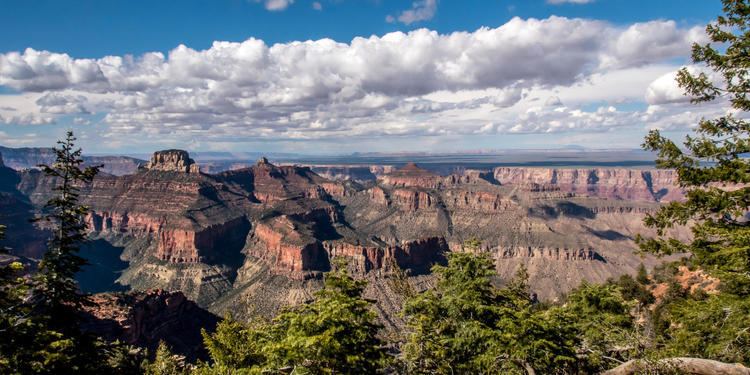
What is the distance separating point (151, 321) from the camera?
8144 cm

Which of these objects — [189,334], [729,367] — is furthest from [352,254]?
[729,367]

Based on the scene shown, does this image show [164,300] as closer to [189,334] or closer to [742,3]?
[189,334]

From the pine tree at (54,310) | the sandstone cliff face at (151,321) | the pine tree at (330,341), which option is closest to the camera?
the pine tree at (330,341)

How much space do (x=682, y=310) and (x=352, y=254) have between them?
151m

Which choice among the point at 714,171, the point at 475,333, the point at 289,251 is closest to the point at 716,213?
the point at 714,171

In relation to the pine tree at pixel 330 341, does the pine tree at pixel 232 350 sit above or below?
below

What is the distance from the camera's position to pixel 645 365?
52.4ft

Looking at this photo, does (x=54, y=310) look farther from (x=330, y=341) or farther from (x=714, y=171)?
(x=714, y=171)

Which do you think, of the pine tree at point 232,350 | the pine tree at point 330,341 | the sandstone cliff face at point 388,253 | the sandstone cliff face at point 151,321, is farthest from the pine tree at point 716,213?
the sandstone cliff face at point 388,253

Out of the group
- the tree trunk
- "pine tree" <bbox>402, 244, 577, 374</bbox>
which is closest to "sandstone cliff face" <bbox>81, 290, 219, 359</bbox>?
"pine tree" <bbox>402, 244, 577, 374</bbox>

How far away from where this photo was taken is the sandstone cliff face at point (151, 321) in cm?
7312

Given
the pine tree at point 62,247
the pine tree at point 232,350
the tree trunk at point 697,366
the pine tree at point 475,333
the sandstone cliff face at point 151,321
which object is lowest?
the sandstone cliff face at point 151,321

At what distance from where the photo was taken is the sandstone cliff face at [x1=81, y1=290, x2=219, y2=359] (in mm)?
73125

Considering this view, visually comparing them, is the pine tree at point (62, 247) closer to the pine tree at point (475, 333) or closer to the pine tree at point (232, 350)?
the pine tree at point (232, 350)
